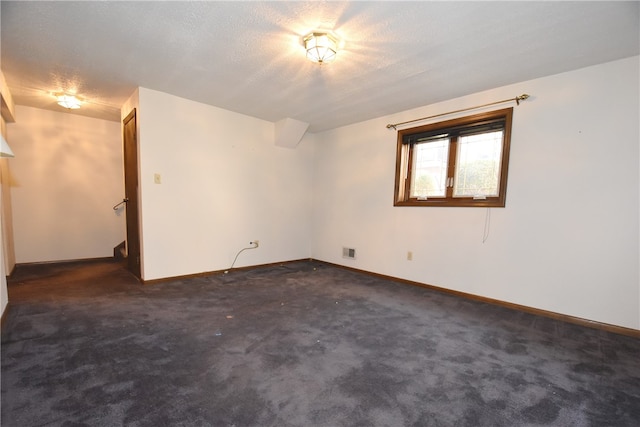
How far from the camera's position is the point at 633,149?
222 cm

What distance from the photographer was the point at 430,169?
3543 millimetres

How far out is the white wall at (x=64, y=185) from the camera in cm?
395

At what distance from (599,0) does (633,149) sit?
1338mm

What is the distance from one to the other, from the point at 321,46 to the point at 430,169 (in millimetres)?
2216

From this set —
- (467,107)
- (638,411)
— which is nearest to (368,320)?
(638,411)

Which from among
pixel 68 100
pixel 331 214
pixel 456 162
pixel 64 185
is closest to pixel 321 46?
pixel 456 162

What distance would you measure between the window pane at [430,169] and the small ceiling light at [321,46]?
1.96m

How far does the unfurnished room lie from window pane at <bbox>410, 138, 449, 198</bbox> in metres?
0.03

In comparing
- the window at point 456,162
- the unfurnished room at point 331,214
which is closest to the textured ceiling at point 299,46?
the unfurnished room at point 331,214

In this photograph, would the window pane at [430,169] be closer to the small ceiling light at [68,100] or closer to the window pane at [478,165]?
the window pane at [478,165]

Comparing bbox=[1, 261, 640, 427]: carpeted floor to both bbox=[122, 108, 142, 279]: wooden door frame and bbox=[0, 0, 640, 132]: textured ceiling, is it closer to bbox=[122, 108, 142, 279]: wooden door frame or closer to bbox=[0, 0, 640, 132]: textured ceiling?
bbox=[122, 108, 142, 279]: wooden door frame

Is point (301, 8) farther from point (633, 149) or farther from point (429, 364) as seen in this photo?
point (633, 149)

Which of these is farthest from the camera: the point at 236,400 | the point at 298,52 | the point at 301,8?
the point at 298,52

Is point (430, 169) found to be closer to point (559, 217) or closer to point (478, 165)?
point (478, 165)
